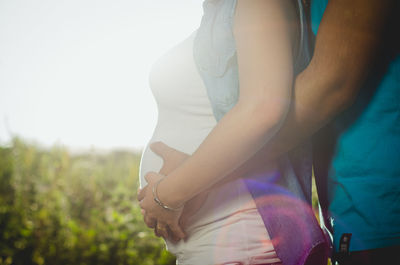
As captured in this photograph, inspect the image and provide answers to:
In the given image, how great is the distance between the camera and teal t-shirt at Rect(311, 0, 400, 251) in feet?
2.21

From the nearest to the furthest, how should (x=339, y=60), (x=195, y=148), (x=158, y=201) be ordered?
(x=339, y=60), (x=158, y=201), (x=195, y=148)

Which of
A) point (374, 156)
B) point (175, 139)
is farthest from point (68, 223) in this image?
point (374, 156)

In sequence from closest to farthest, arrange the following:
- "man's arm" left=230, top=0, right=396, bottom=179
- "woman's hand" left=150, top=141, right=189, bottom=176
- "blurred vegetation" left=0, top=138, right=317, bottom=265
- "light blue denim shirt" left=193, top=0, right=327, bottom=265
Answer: "man's arm" left=230, top=0, right=396, bottom=179 < "light blue denim shirt" left=193, top=0, right=327, bottom=265 < "woman's hand" left=150, top=141, right=189, bottom=176 < "blurred vegetation" left=0, top=138, right=317, bottom=265

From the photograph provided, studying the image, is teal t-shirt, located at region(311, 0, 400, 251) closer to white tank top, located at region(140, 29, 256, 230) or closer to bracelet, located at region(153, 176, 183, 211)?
white tank top, located at region(140, 29, 256, 230)

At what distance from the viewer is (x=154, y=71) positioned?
1.08 meters

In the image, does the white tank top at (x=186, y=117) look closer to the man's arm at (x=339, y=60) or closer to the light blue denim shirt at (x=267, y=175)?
the light blue denim shirt at (x=267, y=175)

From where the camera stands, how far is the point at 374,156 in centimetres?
68

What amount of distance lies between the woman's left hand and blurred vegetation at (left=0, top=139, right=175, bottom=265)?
1.28 meters

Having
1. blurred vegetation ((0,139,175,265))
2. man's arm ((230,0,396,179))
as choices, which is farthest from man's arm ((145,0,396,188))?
blurred vegetation ((0,139,175,265))

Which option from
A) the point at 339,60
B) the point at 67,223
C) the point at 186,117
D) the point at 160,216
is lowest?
the point at 67,223

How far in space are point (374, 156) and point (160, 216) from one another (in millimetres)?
651

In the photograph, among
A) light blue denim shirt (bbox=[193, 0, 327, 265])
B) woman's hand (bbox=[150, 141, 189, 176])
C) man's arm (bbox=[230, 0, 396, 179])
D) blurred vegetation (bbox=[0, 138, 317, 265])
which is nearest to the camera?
man's arm (bbox=[230, 0, 396, 179])

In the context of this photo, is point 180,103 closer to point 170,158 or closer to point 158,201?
point 170,158

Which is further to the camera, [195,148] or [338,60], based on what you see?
[195,148]
